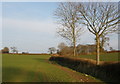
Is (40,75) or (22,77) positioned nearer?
(22,77)

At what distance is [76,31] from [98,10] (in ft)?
40.8

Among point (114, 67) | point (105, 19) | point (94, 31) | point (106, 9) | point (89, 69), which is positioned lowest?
point (89, 69)

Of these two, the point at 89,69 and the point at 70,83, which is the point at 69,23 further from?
the point at 70,83

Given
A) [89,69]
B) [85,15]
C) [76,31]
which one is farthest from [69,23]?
[89,69]

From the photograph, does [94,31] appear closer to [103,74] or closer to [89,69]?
[89,69]

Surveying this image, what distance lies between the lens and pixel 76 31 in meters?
27.9

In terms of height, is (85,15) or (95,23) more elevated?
(85,15)

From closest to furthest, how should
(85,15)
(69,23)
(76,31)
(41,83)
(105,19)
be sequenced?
1. (41,83)
2. (105,19)
3. (85,15)
4. (69,23)
5. (76,31)

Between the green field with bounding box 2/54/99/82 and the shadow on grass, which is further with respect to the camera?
the green field with bounding box 2/54/99/82

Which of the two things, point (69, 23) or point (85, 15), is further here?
point (69, 23)

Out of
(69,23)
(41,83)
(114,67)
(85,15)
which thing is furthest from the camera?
(69,23)

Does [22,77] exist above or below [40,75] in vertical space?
above

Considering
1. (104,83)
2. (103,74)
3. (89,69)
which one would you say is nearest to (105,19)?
(89,69)

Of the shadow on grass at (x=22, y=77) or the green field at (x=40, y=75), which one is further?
the green field at (x=40, y=75)
